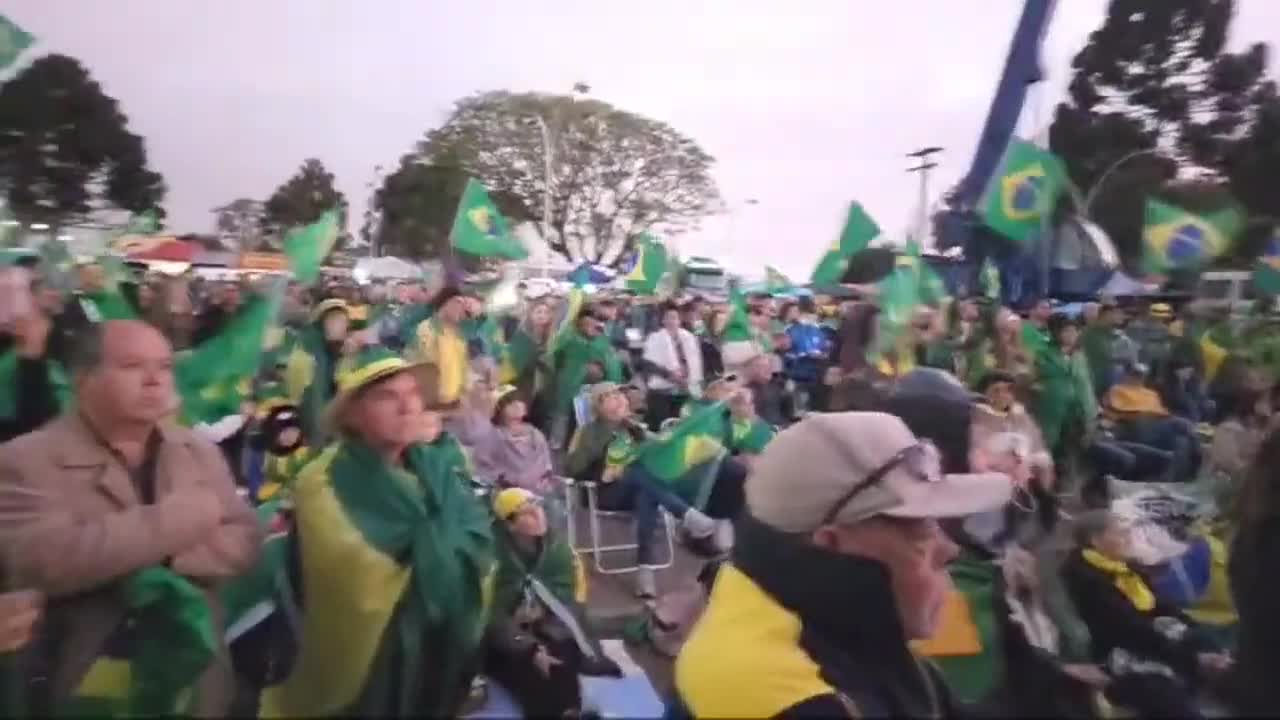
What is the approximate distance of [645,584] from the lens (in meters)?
7.35

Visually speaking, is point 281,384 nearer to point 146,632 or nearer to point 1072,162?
point 146,632

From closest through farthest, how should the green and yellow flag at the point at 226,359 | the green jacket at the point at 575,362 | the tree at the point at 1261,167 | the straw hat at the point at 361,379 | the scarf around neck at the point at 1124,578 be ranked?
1. the straw hat at the point at 361,379
2. the scarf around neck at the point at 1124,578
3. the green and yellow flag at the point at 226,359
4. the green jacket at the point at 575,362
5. the tree at the point at 1261,167

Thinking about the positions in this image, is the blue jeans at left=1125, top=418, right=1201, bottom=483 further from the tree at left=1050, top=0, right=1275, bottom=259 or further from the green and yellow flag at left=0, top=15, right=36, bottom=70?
the tree at left=1050, top=0, right=1275, bottom=259

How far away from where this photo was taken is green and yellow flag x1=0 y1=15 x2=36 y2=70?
183 inches

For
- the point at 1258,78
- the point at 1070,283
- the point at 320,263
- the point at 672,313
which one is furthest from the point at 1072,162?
the point at 320,263

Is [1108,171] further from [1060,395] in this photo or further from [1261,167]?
[1060,395]

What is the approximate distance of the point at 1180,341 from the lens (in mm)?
13141

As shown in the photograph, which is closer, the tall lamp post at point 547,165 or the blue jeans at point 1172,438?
the blue jeans at point 1172,438

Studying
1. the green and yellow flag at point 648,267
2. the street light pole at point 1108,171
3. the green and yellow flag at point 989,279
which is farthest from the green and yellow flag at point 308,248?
the street light pole at point 1108,171

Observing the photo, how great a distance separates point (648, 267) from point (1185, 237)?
8367 millimetres

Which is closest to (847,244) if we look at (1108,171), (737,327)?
(737,327)

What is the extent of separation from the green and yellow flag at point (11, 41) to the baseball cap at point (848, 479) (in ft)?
12.7

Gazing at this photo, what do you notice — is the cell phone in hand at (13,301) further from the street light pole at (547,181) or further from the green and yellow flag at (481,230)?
the street light pole at (547,181)

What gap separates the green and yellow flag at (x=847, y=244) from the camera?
1226cm
